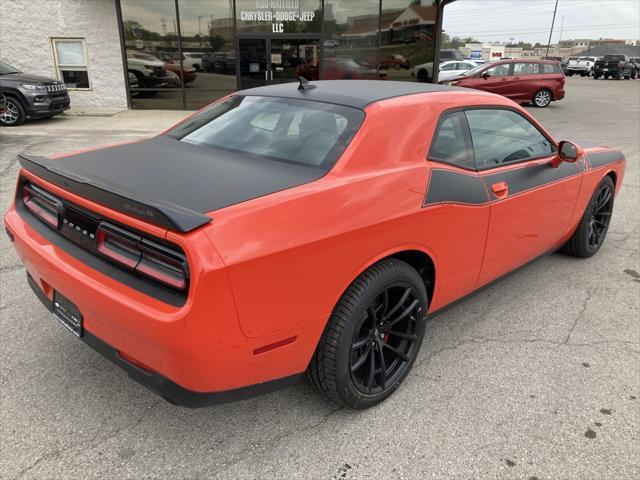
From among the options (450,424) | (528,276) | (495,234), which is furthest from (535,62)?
(450,424)

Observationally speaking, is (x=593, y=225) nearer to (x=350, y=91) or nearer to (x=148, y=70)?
(x=350, y=91)

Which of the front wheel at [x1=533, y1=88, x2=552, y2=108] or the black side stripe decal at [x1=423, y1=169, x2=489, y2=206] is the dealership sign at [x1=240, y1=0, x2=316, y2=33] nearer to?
the front wheel at [x1=533, y1=88, x2=552, y2=108]

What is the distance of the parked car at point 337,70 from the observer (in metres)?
15.5

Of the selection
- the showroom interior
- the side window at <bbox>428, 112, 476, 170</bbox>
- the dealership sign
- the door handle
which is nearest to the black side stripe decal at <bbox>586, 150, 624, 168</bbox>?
the door handle

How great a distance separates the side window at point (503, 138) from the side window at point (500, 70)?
14.5 metres

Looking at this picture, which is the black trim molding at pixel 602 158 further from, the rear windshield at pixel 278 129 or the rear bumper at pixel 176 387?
the rear bumper at pixel 176 387

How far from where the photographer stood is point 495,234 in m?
3.08

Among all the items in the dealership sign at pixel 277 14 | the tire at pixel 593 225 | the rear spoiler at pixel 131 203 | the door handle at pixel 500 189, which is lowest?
the tire at pixel 593 225

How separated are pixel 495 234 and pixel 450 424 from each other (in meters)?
1.20

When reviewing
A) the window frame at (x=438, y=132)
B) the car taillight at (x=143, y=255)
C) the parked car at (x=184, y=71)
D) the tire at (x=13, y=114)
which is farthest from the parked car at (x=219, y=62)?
the car taillight at (x=143, y=255)

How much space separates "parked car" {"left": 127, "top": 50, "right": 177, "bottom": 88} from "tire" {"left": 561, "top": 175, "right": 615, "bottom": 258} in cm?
1321

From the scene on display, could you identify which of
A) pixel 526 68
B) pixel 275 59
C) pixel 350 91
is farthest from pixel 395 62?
pixel 350 91

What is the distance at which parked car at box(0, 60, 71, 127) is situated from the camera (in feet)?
37.6

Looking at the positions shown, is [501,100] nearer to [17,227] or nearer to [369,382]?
[369,382]
